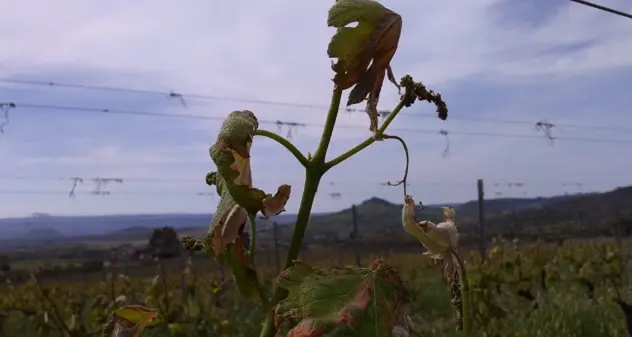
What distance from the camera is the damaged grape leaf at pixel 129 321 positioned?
0.72 m

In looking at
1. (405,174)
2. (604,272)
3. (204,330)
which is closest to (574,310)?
(604,272)

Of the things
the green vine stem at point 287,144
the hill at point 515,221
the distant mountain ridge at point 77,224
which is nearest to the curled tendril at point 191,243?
the green vine stem at point 287,144

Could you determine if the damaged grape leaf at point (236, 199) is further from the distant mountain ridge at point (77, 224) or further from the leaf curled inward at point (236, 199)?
the distant mountain ridge at point (77, 224)

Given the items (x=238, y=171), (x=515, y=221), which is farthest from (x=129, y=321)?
(x=515, y=221)

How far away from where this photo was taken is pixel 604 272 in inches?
237

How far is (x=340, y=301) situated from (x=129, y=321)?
0.75ft

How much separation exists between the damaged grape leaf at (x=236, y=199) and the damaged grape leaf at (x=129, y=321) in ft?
0.35

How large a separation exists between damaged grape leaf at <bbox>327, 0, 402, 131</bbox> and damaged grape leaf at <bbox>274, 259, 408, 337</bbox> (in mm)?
119

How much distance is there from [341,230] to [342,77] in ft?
206

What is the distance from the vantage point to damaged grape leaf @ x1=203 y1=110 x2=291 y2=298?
0.61 meters

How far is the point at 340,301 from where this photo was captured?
0.61m

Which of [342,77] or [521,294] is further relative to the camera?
[521,294]

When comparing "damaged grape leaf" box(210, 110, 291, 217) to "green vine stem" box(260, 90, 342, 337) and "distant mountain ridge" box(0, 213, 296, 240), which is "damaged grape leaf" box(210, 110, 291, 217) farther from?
"distant mountain ridge" box(0, 213, 296, 240)

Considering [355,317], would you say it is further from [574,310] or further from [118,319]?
[574,310]
